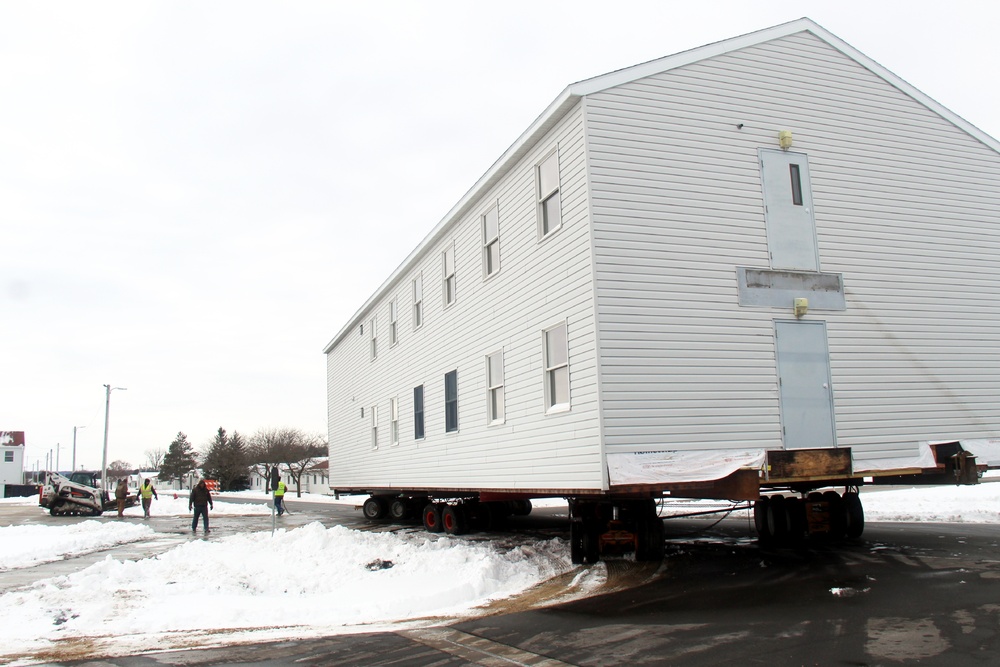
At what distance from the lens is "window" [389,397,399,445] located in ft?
78.3

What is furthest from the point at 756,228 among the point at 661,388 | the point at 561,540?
the point at 561,540

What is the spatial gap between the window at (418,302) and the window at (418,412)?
174 cm

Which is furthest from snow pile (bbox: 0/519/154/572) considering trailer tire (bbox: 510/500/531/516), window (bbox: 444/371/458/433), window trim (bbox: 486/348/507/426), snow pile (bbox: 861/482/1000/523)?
snow pile (bbox: 861/482/1000/523)

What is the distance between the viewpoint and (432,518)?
21.8m

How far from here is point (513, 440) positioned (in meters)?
15.7

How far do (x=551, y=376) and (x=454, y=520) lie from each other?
724 cm

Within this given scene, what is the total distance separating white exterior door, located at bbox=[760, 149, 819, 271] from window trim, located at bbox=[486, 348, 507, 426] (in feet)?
18.2

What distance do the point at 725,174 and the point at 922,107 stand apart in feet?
15.5

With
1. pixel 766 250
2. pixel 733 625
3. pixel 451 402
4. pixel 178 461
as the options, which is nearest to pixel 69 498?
pixel 451 402

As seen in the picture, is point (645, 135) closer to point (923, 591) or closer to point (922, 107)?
point (922, 107)

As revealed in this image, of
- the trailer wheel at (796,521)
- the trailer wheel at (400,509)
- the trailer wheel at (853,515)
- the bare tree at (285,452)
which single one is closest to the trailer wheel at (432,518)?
the trailer wheel at (400,509)

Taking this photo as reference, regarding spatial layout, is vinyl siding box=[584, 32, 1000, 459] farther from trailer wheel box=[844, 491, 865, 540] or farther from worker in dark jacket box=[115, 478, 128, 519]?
worker in dark jacket box=[115, 478, 128, 519]

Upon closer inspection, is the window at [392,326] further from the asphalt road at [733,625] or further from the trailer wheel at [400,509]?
the asphalt road at [733,625]

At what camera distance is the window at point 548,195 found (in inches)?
563
